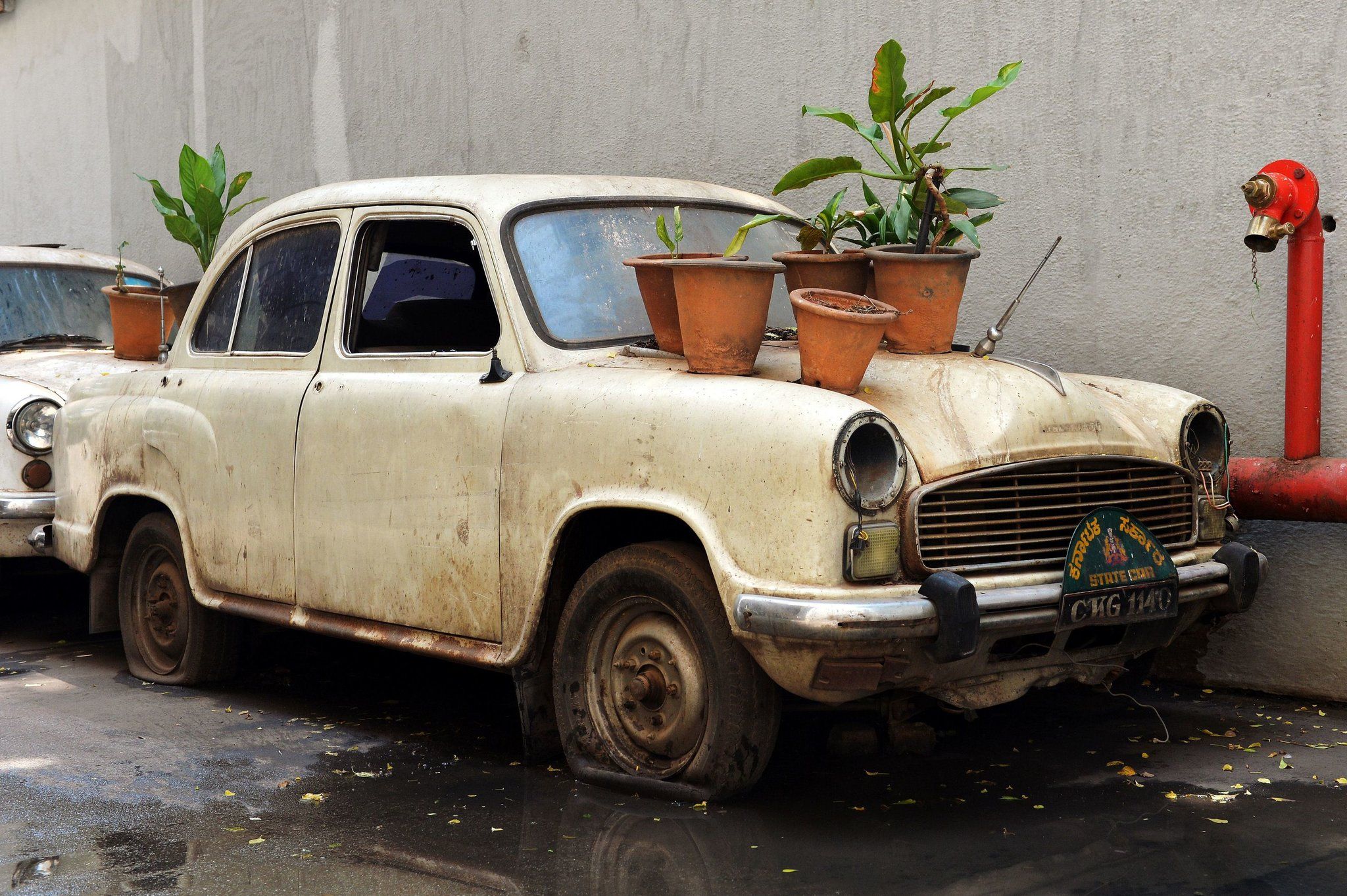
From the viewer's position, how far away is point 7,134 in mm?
14305

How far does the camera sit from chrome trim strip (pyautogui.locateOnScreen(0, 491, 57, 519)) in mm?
6762

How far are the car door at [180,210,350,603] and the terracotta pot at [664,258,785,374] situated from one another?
1.65 metres

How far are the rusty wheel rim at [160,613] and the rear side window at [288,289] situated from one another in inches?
39.0

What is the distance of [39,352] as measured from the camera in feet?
25.7

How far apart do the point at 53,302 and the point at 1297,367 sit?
6.50 metres

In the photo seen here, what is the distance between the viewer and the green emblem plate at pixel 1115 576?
3.92 m

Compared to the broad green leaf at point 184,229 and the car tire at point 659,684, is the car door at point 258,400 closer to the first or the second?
the car tire at point 659,684

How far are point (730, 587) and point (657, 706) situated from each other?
1.83 ft

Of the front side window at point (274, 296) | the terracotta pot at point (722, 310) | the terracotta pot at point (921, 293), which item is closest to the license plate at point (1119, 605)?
the terracotta pot at point (921, 293)

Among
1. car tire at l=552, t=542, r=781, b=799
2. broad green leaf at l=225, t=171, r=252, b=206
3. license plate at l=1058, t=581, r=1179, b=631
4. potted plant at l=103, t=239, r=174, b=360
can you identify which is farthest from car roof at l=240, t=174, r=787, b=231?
broad green leaf at l=225, t=171, r=252, b=206

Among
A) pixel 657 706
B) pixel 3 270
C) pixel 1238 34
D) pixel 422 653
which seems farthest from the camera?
pixel 3 270

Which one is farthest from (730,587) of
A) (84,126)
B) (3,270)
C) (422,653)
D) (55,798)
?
(84,126)

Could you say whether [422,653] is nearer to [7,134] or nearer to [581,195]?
[581,195]

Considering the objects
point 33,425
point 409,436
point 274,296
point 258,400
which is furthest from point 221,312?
point 33,425
